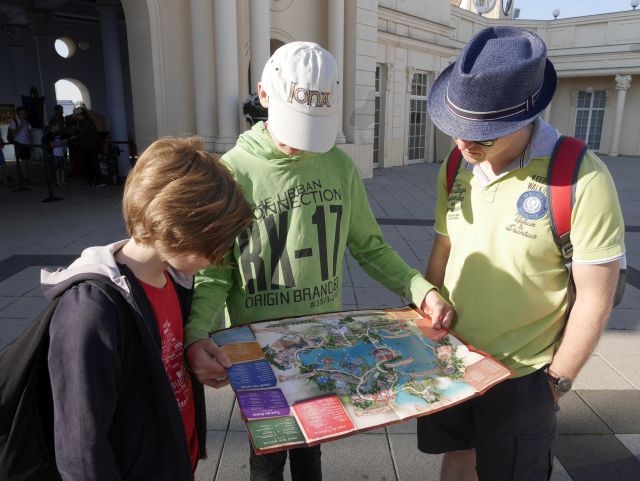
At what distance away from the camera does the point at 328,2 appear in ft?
36.7

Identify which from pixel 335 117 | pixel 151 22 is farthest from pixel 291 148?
pixel 151 22

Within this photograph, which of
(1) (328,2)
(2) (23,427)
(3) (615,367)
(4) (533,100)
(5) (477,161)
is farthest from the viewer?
(1) (328,2)

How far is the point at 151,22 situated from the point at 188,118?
1.77m

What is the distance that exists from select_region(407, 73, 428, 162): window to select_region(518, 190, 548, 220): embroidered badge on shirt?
52.3ft

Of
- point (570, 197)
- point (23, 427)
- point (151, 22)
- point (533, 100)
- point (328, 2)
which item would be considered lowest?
point (23, 427)

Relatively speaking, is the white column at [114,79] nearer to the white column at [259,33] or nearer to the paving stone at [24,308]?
the white column at [259,33]

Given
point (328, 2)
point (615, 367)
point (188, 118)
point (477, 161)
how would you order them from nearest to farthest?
point (477, 161), point (615, 367), point (188, 118), point (328, 2)

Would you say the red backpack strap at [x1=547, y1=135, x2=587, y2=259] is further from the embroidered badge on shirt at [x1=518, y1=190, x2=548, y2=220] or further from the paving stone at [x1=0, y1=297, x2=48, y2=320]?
the paving stone at [x1=0, y1=297, x2=48, y2=320]

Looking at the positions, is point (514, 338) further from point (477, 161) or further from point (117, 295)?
point (117, 295)

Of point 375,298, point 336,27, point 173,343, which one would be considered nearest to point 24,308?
point 375,298

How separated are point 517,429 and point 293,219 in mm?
926

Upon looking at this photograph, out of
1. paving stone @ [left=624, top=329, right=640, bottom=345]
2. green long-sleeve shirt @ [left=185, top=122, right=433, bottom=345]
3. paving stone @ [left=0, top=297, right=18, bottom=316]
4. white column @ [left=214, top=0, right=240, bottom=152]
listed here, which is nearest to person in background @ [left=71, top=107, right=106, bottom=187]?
white column @ [left=214, top=0, right=240, bottom=152]

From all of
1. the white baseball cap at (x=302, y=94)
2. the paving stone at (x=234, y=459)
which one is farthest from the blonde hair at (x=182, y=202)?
the paving stone at (x=234, y=459)

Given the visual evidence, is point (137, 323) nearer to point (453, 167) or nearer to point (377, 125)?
point (453, 167)
